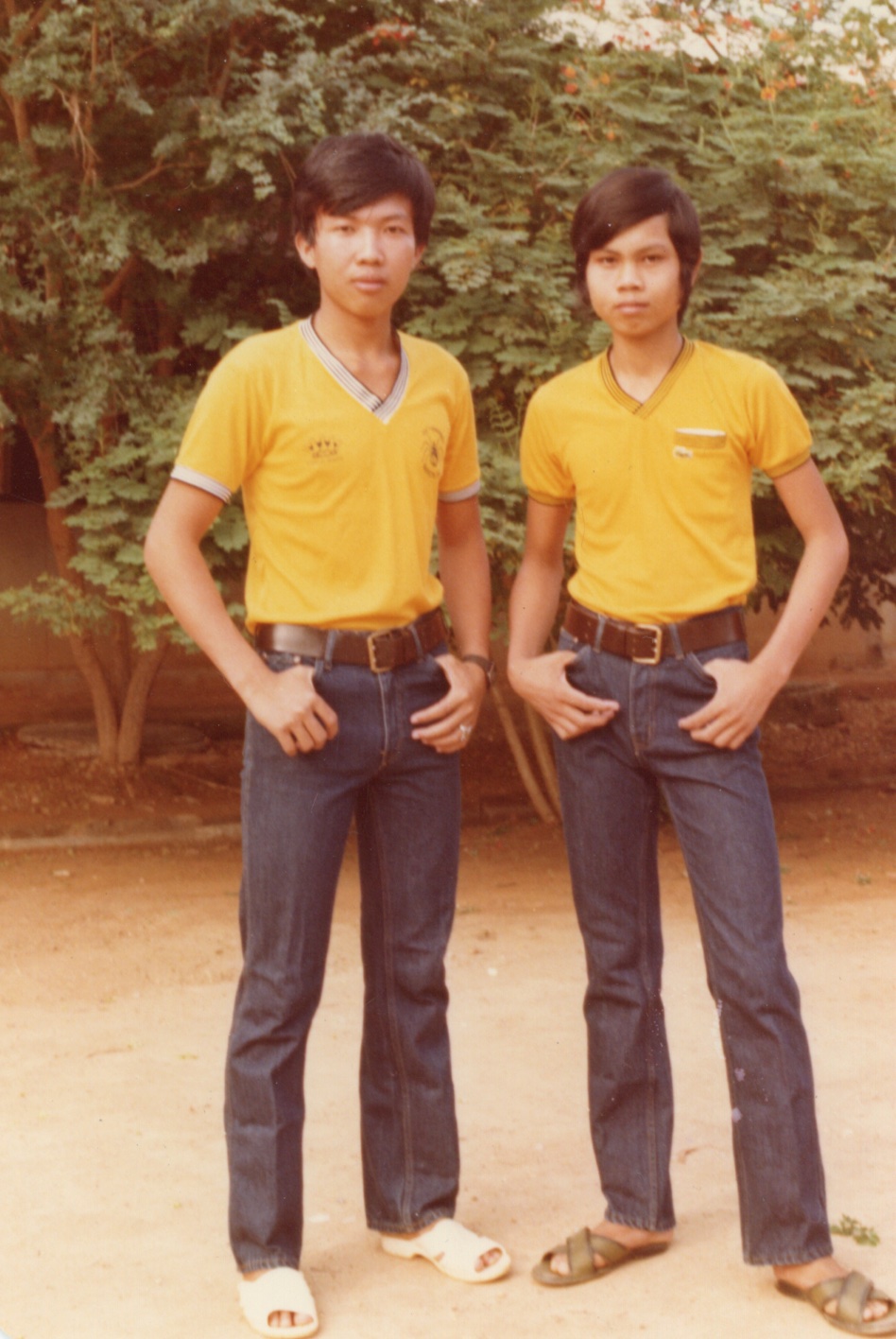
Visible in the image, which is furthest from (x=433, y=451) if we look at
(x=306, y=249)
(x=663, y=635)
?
(x=663, y=635)

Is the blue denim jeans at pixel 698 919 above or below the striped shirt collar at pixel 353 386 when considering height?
below

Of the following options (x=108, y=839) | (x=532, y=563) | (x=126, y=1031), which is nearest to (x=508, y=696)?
(x=108, y=839)

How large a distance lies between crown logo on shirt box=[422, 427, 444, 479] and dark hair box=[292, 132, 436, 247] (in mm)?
444

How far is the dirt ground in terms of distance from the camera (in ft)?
11.2

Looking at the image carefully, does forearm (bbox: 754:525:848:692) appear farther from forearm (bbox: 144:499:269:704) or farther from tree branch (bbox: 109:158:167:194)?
tree branch (bbox: 109:158:167:194)

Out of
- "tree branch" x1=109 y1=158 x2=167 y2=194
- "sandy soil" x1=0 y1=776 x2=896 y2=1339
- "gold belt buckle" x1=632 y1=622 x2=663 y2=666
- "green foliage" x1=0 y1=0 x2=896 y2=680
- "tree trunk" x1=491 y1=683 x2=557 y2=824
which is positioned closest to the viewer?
"gold belt buckle" x1=632 y1=622 x2=663 y2=666

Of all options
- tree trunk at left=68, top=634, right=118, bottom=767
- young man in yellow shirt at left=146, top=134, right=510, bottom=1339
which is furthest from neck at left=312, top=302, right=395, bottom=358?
tree trunk at left=68, top=634, right=118, bottom=767

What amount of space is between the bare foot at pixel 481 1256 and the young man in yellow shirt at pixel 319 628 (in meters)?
0.02

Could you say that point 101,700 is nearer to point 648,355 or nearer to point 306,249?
point 306,249

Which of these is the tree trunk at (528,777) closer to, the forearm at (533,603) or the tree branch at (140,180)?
the tree branch at (140,180)

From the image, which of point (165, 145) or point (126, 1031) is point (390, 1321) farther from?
point (165, 145)

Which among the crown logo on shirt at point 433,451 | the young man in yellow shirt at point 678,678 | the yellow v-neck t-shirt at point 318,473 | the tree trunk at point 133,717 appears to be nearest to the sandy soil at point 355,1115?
the young man in yellow shirt at point 678,678

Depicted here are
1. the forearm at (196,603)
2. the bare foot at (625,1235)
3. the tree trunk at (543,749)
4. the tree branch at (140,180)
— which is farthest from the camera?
the tree trunk at (543,749)

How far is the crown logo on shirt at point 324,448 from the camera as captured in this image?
3.20 metres
